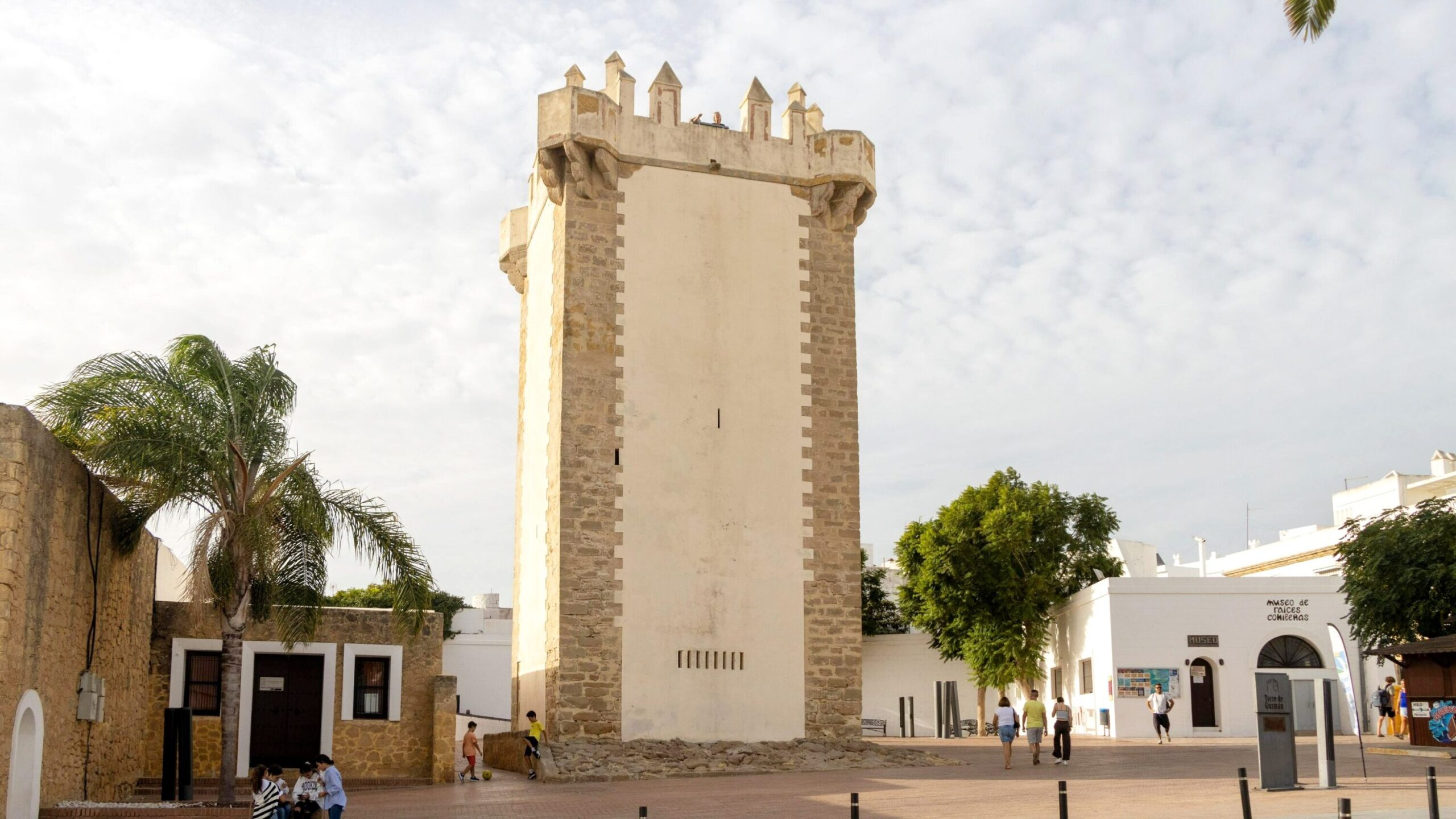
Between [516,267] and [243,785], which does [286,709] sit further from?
[516,267]

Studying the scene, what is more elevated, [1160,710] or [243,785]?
[1160,710]

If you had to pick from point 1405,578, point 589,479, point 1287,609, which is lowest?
point 1287,609

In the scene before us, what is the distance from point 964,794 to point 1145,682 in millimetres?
17113

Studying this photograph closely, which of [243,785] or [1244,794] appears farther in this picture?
[243,785]

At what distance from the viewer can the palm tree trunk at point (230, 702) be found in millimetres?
16391

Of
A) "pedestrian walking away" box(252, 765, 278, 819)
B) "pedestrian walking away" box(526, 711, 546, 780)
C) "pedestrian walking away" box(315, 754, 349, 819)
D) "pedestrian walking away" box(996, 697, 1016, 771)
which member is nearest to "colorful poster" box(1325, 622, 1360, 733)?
"pedestrian walking away" box(996, 697, 1016, 771)

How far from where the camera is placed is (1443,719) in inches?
875

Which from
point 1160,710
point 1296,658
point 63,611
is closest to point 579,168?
point 63,611

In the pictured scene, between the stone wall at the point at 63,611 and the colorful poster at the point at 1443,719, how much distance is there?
19.9 meters

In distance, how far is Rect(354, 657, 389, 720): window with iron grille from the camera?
74.7ft

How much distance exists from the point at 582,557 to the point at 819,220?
7.55 metres

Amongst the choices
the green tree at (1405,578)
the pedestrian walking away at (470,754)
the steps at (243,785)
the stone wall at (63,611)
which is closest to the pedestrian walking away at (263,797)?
the stone wall at (63,611)

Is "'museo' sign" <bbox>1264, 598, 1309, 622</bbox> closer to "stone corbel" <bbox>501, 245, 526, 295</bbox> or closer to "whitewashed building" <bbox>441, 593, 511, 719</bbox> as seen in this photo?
"stone corbel" <bbox>501, 245, 526, 295</bbox>

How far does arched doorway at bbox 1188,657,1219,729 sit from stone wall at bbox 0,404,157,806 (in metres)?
23.6
